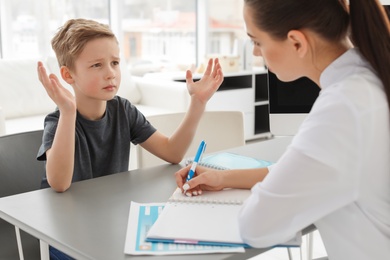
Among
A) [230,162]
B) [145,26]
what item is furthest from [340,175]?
[145,26]

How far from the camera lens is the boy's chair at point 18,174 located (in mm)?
1667

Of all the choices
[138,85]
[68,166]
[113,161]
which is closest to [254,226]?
[68,166]

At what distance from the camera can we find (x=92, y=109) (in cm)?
172

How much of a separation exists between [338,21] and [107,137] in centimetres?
92

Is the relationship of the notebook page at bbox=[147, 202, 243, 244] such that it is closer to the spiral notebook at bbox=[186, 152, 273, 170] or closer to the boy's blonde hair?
the spiral notebook at bbox=[186, 152, 273, 170]

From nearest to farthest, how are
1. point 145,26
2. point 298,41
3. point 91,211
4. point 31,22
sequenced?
point 298,41
point 91,211
point 31,22
point 145,26

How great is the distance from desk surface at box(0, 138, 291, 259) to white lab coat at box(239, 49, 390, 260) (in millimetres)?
129

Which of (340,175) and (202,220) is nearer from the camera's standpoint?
(340,175)

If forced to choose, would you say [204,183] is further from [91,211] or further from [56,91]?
[56,91]

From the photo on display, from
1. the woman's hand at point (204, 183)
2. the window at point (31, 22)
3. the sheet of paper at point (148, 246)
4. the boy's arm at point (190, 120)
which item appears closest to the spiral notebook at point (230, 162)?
the boy's arm at point (190, 120)

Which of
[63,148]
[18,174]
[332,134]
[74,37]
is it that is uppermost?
[74,37]

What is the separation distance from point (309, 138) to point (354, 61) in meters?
0.18

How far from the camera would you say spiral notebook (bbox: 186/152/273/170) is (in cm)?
156

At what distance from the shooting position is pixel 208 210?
1.22m
